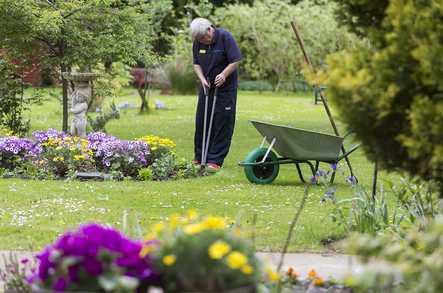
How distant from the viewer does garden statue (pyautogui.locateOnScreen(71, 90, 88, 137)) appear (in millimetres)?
11779

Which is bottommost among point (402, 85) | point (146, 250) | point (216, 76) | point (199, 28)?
point (146, 250)

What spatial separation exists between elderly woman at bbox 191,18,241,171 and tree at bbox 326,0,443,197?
5.92m

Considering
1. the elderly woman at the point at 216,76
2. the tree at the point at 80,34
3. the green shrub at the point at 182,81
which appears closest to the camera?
the elderly woman at the point at 216,76

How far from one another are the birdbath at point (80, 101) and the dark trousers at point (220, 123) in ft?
6.29

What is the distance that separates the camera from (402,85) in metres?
4.16

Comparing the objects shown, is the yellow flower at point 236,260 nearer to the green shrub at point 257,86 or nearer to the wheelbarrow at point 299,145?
the wheelbarrow at point 299,145

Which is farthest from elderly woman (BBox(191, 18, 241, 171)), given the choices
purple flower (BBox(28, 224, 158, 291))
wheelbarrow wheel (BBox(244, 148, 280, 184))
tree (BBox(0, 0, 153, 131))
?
purple flower (BBox(28, 224, 158, 291))

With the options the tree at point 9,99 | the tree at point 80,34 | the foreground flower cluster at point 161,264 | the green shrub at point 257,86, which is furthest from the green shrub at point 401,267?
the green shrub at point 257,86

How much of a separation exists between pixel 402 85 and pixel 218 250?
1.43 metres

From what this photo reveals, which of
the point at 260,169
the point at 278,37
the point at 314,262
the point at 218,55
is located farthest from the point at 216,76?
the point at 278,37

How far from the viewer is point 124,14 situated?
1273 centimetres

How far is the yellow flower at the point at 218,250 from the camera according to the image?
126 inches

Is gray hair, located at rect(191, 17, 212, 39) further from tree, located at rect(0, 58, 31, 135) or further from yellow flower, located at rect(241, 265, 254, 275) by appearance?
yellow flower, located at rect(241, 265, 254, 275)

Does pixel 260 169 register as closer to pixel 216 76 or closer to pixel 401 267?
pixel 216 76
